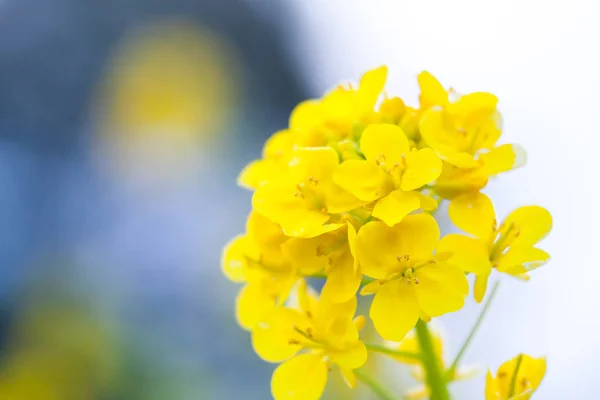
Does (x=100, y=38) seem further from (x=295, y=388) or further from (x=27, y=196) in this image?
(x=295, y=388)

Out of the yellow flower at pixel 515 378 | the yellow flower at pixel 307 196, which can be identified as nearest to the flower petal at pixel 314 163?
the yellow flower at pixel 307 196

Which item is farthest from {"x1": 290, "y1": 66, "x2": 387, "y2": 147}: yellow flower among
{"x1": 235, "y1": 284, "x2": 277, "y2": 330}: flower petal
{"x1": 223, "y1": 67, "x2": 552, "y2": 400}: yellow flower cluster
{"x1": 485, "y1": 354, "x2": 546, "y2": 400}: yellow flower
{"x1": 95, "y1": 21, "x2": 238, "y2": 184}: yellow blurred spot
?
{"x1": 95, "y1": 21, "x2": 238, "y2": 184}: yellow blurred spot

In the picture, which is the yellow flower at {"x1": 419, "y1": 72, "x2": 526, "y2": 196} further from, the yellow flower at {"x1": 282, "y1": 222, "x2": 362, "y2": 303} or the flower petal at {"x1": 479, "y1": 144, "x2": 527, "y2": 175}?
the yellow flower at {"x1": 282, "y1": 222, "x2": 362, "y2": 303}

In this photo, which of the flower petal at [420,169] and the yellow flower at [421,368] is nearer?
the flower petal at [420,169]

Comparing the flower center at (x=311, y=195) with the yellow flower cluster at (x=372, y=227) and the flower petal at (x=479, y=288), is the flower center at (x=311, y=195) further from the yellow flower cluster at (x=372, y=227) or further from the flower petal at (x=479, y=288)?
the flower petal at (x=479, y=288)

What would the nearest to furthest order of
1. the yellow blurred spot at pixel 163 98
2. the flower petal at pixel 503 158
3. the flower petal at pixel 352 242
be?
1. the flower petal at pixel 352 242
2. the flower petal at pixel 503 158
3. the yellow blurred spot at pixel 163 98

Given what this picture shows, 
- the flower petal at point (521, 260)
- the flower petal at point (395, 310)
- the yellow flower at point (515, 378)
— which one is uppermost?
the flower petal at point (521, 260)

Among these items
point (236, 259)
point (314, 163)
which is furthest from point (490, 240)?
point (236, 259)

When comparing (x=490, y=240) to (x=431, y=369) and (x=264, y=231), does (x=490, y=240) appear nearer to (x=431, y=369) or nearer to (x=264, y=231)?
(x=431, y=369)
